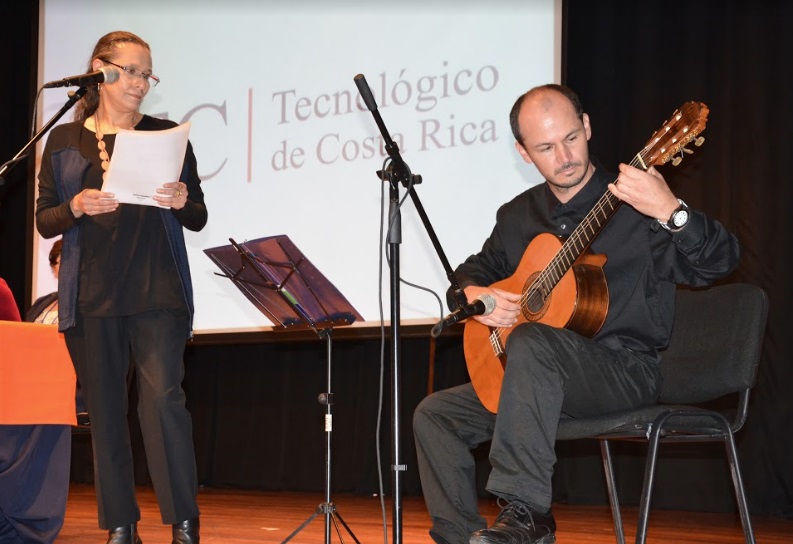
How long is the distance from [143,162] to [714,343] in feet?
5.18

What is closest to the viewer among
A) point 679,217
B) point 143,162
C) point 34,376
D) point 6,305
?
point 679,217

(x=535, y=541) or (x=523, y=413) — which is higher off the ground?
(x=523, y=413)

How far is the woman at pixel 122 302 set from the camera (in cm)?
258

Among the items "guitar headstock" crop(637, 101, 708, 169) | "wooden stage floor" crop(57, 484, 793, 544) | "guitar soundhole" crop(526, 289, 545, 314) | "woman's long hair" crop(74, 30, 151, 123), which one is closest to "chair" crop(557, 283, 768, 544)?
"guitar soundhole" crop(526, 289, 545, 314)

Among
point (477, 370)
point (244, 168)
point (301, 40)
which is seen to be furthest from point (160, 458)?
point (301, 40)

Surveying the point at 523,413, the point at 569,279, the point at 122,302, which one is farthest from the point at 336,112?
the point at 523,413

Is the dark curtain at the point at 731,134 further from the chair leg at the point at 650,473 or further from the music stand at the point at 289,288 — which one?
the chair leg at the point at 650,473

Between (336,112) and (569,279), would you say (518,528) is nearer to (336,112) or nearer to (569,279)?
(569,279)

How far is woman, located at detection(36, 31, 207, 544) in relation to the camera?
258 centimetres

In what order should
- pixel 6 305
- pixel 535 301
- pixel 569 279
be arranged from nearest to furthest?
pixel 569 279, pixel 535 301, pixel 6 305

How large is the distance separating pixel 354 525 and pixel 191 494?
1.29 m

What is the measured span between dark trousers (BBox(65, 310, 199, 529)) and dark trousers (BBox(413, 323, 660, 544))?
2.47ft

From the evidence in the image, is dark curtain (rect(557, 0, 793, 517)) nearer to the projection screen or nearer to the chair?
the projection screen

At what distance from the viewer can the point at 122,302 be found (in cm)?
263
